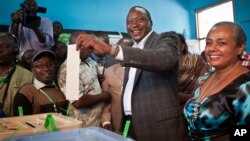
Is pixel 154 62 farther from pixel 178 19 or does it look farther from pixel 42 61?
pixel 178 19

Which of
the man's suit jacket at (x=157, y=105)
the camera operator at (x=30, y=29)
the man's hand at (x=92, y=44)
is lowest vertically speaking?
the man's suit jacket at (x=157, y=105)

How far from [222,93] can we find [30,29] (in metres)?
2.28

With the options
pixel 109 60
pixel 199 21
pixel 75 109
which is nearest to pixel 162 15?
pixel 199 21

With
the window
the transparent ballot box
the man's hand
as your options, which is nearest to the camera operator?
the man's hand

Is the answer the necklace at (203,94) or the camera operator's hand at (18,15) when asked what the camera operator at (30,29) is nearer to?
the camera operator's hand at (18,15)

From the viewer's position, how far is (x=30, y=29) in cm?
292

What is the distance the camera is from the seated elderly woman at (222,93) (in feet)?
4.12

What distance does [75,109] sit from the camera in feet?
7.34

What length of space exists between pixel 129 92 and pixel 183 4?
544 cm

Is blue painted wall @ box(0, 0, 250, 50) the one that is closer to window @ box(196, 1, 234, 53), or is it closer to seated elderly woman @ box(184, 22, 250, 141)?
window @ box(196, 1, 234, 53)

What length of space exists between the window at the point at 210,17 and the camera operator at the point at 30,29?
437 centimetres

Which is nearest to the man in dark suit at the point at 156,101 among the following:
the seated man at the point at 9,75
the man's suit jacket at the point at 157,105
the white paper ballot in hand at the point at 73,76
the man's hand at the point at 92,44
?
the man's suit jacket at the point at 157,105

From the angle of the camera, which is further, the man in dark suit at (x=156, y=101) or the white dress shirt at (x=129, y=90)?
the white dress shirt at (x=129, y=90)

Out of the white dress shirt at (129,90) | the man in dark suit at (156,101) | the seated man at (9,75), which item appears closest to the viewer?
the man in dark suit at (156,101)
